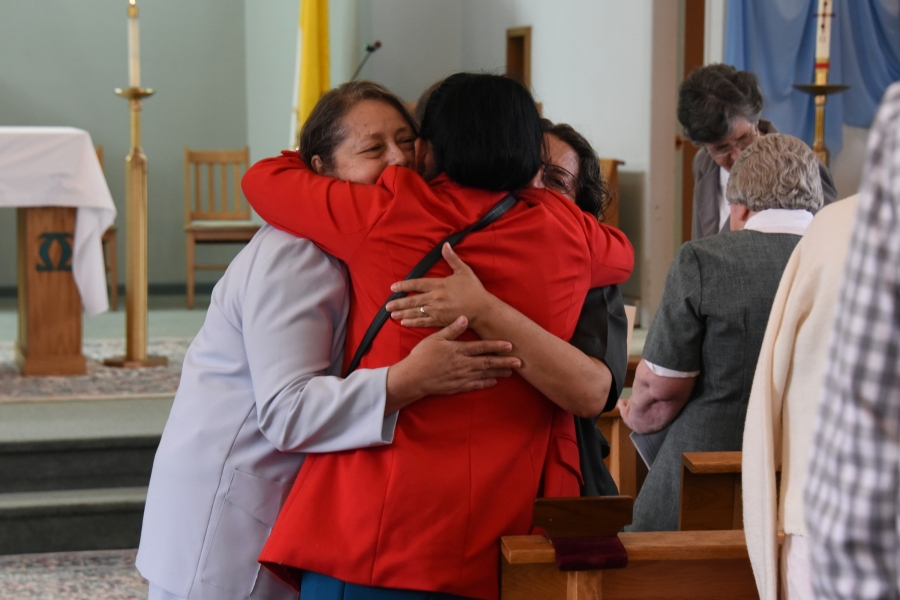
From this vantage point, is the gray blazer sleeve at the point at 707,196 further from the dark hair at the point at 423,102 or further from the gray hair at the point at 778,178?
the dark hair at the point at 423,102

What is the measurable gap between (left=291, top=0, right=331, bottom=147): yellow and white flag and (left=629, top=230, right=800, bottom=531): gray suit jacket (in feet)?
15.3

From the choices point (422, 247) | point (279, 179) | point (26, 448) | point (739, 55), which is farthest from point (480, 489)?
point (739, 55)

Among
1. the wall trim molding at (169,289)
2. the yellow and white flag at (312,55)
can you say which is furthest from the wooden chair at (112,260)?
the yellow and white flag at (312,55)

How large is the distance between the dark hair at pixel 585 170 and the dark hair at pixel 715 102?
132 centimetres

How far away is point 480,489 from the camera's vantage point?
125cm

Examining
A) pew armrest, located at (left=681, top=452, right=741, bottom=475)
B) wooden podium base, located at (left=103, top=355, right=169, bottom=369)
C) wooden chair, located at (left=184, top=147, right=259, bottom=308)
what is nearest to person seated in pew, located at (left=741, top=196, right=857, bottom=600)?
pew armrest, located at (left=681, top=452, right=741, bottom=475)

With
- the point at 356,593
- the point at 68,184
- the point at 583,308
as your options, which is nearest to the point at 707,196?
the point at 583,308

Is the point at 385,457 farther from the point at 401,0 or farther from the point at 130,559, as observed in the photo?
the point at 401,0

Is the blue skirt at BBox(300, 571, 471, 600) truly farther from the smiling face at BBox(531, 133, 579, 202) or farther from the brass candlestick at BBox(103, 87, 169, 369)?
the brass candlestick at BBox(103, 87, 169, 369)

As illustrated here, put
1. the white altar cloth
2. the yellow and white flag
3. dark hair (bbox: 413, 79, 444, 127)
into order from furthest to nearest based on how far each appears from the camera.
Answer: the yellow and white flag
the white altar cloth
dark hair (bbox: 413, 79, 444, 127)

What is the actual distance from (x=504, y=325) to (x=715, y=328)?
30.9 inches

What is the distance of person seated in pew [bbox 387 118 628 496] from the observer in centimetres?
124

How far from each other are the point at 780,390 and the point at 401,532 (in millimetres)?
472

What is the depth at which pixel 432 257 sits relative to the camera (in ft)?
4.09
